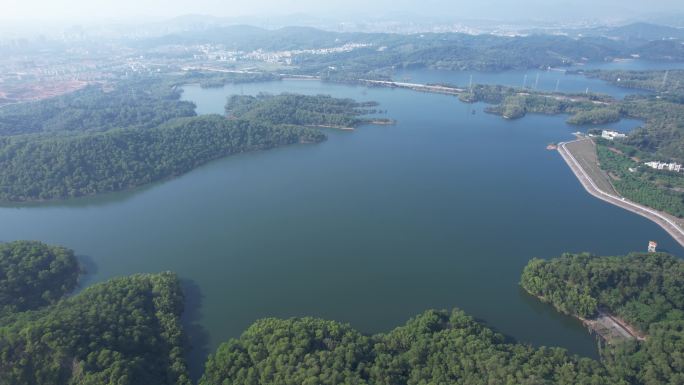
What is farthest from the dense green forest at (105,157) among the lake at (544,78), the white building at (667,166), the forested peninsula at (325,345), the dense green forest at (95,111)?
the lake at (544,78)

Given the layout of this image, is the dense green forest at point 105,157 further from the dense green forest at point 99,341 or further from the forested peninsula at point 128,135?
the dense green forest at point 99,341

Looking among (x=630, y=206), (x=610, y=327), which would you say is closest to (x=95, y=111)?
(x=610, y=327)

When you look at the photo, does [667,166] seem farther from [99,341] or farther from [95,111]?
[95,111]

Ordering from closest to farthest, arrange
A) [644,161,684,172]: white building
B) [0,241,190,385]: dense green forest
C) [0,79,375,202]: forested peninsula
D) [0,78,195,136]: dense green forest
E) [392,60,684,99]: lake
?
[0,241,190,385]: dense green forest
[0,79,375,202]: forested peninsula
[644,161,684,172]: white building
[0,78,195,136]: dense green forest
[392,60,684,99]: lake

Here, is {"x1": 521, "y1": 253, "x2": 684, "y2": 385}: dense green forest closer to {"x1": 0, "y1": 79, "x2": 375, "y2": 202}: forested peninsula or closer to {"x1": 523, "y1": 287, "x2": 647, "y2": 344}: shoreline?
{"x1": 523, "y1": 287, "x2": 647, "y2": 344}: shoreline

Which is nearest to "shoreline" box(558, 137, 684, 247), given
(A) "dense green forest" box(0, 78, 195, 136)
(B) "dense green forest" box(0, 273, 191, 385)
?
(B) "dense green forest" box(0, 273, 191, 385)
